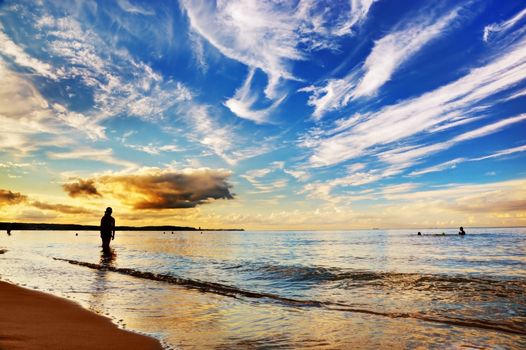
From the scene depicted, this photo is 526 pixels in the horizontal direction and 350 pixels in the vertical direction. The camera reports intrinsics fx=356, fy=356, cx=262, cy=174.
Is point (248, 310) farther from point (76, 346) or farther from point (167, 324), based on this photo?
point (76, 346)

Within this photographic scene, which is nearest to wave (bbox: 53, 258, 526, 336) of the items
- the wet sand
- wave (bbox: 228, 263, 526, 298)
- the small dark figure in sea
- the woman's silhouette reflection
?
wave (bbox: 228, 263, 526, 298)

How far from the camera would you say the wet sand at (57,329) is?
19.5 ft

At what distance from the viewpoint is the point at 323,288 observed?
15164 mm

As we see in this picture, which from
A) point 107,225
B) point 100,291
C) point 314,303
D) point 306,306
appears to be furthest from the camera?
point 107,225

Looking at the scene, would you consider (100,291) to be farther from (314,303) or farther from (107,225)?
(107,225)

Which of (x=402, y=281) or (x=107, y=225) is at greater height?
(x=107, y=225)

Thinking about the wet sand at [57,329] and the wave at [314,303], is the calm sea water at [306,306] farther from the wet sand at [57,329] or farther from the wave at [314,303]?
the wet sand at [57,329]

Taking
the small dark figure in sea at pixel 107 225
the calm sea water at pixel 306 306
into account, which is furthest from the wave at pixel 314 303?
the small dark figure in sea at pixel 107 225

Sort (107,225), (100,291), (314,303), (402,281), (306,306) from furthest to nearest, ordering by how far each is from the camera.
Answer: (107,225) < (402,281) < (100,291) < (314,303) < (306,306)

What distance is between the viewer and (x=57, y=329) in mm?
6996

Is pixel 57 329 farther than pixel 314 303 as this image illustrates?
No

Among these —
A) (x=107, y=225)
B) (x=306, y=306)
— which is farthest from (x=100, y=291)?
(x=107, y=225)

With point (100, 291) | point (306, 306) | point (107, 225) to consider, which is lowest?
point (306, 306)

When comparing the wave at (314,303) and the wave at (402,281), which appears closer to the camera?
the wave at (314,303)
